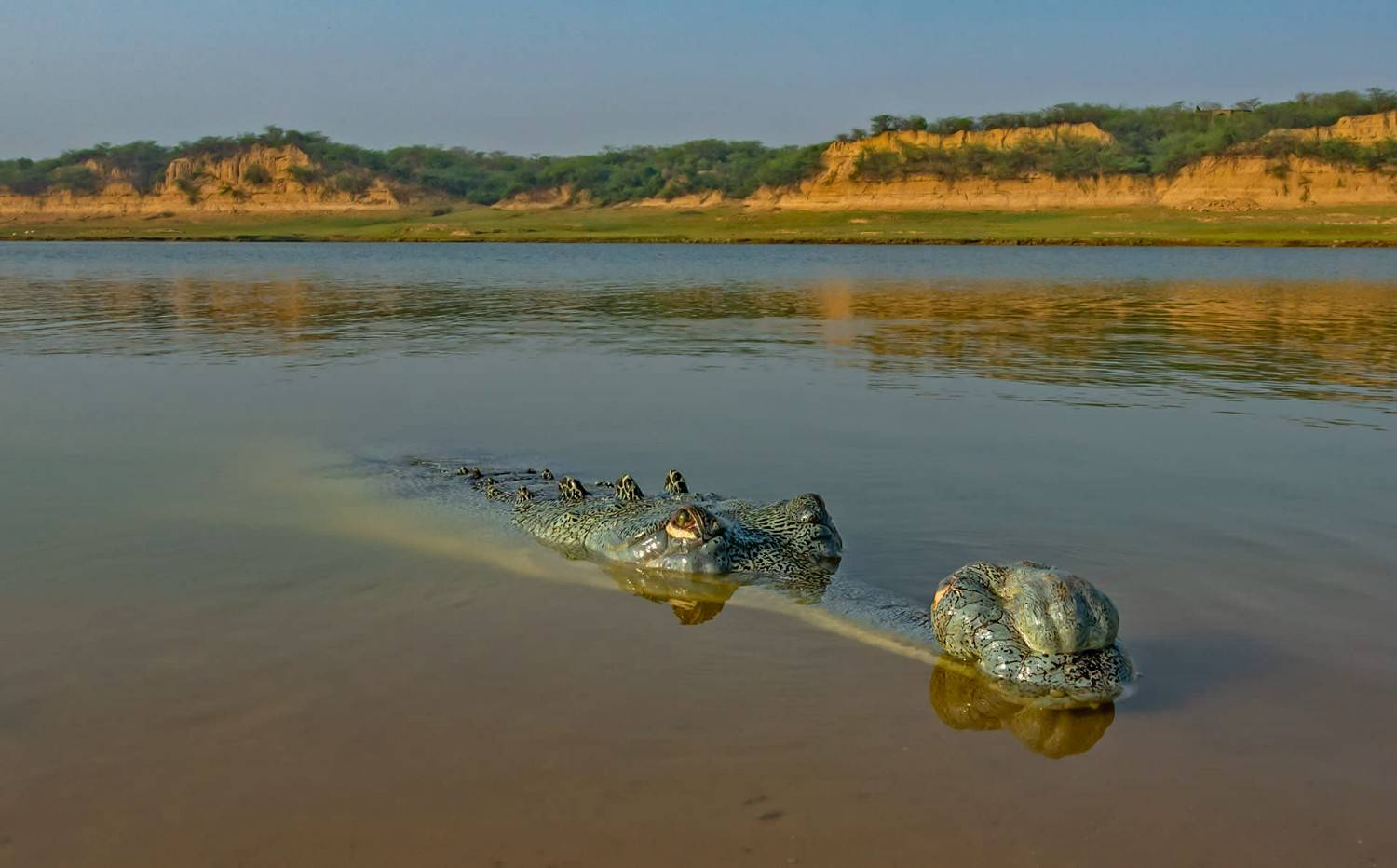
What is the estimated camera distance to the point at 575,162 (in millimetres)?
134875

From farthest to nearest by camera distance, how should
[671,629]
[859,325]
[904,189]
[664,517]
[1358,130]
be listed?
1. [904,189]
2. [1358,130]
3. [859,325]
4. [664,517]
5. [671,629]

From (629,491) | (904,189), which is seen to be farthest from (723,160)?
(629,491)

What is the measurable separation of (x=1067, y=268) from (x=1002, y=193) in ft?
171

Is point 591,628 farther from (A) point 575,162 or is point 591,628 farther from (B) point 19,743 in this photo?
(A) point 575,162

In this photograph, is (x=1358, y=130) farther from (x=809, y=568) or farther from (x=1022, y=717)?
(x=1022, y=717)

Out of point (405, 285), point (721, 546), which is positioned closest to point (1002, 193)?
point (405, 285)

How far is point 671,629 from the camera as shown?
6754 millimetres

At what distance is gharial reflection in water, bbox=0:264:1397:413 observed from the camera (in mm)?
17281

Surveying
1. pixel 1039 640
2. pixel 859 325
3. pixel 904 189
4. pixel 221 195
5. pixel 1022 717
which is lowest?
pixel 1022 717

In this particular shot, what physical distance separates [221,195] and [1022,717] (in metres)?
125

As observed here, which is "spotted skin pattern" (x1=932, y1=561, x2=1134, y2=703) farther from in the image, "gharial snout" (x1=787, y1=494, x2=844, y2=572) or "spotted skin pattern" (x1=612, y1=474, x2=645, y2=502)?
"spotted skin pattern" (x1=612, y1=474, x2=645, y2=502)

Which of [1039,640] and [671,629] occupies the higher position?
[1039,640]

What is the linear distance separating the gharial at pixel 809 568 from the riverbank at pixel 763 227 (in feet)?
217

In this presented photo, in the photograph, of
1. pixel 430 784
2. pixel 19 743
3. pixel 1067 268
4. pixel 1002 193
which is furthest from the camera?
pixel 1002 193
